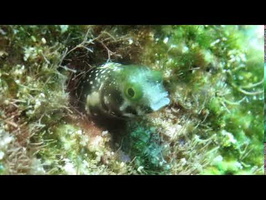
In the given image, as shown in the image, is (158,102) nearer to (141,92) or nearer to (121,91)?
(141,92)

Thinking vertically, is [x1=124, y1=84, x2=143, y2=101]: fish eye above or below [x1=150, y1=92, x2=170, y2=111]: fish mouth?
above

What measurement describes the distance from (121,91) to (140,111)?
0.88 feet

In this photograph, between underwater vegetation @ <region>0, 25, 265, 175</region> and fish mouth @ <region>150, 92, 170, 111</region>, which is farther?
underwater vegetation @ <region>0, 25, 265, 175</region>

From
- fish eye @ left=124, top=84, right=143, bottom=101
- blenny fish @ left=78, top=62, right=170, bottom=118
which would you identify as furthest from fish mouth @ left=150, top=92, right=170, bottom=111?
fish eye @ left=124, top=84, right=143, bottom=101

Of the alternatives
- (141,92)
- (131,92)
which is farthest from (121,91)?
(141,92)

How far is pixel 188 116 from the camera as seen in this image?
3250mm

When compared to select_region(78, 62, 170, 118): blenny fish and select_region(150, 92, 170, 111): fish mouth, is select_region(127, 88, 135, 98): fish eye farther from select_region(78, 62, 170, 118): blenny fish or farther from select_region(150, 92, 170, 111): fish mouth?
select_region(150, 92, 170, 111): fish mouth

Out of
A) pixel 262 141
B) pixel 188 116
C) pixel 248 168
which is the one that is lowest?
pixel 248 168

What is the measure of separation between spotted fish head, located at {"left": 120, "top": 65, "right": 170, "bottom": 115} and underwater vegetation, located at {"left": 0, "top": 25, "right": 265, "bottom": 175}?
0.04 m

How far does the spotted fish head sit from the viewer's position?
2688mm

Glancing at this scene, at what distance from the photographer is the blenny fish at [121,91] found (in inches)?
107

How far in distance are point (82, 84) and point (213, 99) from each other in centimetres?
146
